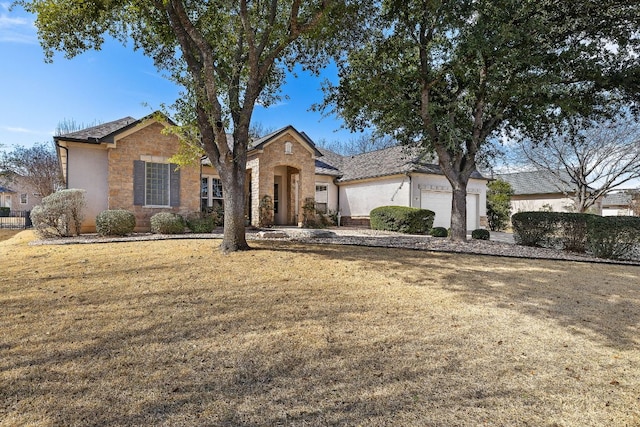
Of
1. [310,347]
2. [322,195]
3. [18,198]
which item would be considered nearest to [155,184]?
[322,195]

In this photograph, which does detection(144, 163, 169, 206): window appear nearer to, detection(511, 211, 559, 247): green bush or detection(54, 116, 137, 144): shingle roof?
detection(54, 116, 137, 144): shingle roof

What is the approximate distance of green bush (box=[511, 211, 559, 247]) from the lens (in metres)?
11.3

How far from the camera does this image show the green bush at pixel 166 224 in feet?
43.0

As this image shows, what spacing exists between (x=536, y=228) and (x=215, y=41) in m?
12.1

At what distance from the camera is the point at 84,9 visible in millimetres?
8766

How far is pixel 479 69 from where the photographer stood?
11.0m

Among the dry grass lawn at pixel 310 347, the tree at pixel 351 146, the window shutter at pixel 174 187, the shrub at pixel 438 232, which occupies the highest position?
the tree at pixel 351 146

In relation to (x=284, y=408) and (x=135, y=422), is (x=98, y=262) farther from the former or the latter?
(x=284, y=408)

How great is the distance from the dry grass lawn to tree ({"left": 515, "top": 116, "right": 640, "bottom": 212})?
15138 millimetres

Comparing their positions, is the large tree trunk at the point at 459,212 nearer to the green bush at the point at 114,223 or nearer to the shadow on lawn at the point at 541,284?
the shadow on lawn at the point at 541,284

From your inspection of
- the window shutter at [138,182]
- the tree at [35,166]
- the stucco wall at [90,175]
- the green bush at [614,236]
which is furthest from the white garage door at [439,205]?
the tree at [35,166]

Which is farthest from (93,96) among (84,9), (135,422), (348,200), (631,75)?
(631,75)

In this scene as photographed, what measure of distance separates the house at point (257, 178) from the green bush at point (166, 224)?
121 centimetres

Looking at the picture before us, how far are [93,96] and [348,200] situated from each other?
16738mm
